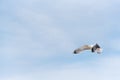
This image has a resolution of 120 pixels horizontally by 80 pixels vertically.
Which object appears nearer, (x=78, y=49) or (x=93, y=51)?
(x=93, y=51)

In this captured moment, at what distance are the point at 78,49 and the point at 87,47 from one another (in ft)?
22.2

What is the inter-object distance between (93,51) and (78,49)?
1555 cm

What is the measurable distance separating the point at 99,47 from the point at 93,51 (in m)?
5.51

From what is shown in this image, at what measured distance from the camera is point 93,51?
6181 inches

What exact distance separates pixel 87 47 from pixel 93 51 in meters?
9.12

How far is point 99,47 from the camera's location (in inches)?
6363

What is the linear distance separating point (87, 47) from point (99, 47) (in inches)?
238

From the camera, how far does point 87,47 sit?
6531 inches

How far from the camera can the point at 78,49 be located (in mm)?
171750
